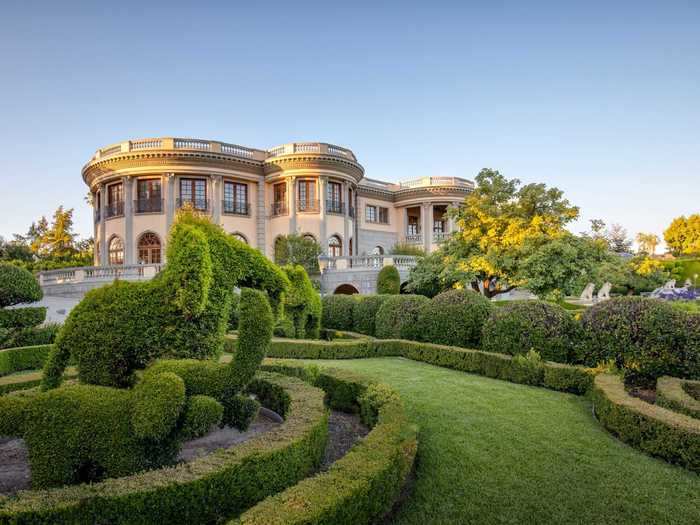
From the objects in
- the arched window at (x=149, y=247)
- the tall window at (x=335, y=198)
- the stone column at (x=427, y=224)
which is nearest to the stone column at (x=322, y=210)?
the tall window at (x=335, y=198)

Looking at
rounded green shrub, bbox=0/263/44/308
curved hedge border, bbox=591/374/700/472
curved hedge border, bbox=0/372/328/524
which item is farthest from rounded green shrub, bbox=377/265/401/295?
curved hedge border, bbox=0/372/328/524

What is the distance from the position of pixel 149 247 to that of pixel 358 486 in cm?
3046

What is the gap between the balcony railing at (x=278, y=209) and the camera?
3253 centimetres

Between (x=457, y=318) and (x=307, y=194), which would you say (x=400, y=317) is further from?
(x=307, y=194)

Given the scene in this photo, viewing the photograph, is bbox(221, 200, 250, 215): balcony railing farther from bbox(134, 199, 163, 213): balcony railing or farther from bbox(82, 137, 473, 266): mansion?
bbox(134, 199, 163, 213): balcony railing

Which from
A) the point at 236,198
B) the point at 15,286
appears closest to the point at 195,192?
the point at 236,198

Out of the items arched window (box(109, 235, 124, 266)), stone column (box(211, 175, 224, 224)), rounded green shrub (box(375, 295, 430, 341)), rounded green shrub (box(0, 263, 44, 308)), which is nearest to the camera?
rounded green shrub (box(0, 263, 44, 308))

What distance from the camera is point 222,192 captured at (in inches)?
1236

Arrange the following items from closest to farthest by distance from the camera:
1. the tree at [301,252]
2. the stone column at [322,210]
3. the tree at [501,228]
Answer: the tree at [501,228] → the tree at [301,252] → the stone column at [322,210]

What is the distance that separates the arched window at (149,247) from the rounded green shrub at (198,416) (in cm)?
2857

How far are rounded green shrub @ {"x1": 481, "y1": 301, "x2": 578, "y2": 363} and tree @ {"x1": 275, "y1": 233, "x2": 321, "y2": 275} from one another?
18.2 m

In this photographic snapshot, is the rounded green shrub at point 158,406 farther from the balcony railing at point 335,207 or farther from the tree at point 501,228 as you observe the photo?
the balcony railing at point 335,207

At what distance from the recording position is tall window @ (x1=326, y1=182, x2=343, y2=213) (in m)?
33.1

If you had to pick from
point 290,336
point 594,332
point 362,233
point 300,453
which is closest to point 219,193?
point 362,233
